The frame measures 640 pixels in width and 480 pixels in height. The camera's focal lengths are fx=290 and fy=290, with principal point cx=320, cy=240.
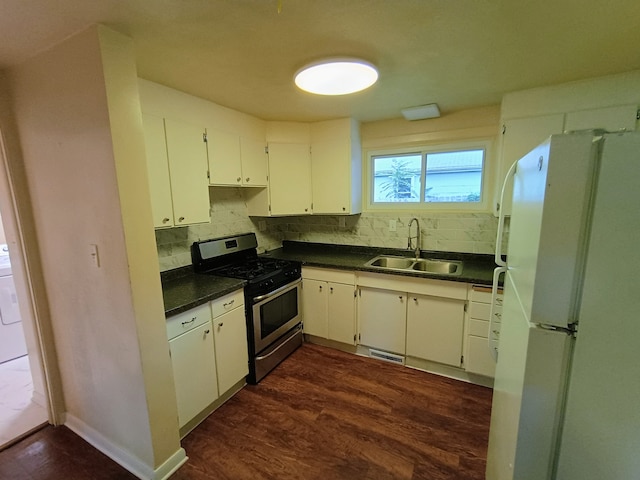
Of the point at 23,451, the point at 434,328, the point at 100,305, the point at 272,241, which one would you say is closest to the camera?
the point at 100,305

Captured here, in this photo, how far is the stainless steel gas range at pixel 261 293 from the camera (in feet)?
7.81

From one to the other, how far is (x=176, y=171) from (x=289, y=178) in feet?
3.92

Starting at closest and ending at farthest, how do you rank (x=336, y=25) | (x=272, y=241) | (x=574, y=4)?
(x=574, y=4) < (x=336, y=25) < (x=272, y=241)

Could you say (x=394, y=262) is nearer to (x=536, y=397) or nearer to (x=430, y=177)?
(x=430, y=177)

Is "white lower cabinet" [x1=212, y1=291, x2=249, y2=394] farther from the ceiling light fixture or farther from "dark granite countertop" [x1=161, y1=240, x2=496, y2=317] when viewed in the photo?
the ceiling light fixture

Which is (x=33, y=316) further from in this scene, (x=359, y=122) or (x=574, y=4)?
(x=574, y=4)

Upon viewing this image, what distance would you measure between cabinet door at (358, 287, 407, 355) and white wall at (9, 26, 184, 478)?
1693 mm

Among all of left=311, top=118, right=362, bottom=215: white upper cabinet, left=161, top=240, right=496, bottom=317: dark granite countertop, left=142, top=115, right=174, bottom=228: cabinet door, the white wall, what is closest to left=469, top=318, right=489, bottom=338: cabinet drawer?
left=161, top=240, right=496, bottom=317: dark granite countertop

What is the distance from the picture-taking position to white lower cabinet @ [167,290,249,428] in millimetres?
1813

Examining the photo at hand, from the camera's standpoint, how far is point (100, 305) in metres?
1.58

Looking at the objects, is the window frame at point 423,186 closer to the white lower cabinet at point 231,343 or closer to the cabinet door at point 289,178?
the cabinet door at point 289,178

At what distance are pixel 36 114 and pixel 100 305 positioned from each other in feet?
3.63

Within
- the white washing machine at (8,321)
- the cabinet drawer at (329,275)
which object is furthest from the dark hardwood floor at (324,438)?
the white washing machine at (8,321)

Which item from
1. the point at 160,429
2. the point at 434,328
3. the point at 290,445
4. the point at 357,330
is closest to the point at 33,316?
the point at 160,429
